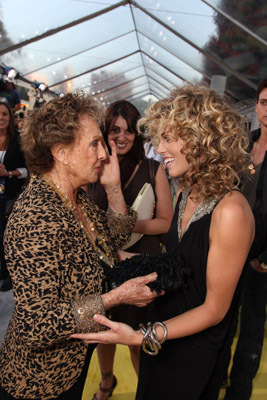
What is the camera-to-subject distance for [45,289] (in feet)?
3.48

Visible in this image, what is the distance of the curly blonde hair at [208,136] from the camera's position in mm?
1203

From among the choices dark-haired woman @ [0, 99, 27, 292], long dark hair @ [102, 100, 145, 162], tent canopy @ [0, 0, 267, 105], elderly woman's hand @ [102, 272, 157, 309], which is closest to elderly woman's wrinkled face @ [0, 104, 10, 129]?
dark-haired woman @ [0, 99, 27, 292]

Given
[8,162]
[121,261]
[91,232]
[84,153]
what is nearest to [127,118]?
[84,153]

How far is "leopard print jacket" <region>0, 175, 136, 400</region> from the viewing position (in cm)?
105

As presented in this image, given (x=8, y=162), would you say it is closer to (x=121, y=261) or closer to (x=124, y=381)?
(x=124, y=381)

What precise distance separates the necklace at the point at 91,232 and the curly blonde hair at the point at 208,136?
520 millimetres

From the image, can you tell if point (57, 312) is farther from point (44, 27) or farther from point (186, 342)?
point (44, 27)

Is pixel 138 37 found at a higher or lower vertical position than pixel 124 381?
higher

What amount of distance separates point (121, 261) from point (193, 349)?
498 mm

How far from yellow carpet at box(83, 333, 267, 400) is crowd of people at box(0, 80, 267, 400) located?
3.02 feet

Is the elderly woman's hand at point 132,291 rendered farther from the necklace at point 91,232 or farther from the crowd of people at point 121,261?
the necklace at point 91,232

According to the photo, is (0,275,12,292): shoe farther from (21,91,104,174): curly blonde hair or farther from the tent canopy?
the tent canopy

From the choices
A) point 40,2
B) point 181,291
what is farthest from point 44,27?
point 181,291

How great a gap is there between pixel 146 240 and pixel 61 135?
1.16 meters
